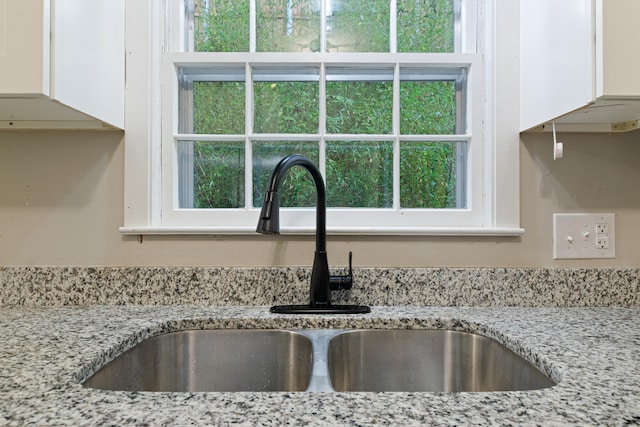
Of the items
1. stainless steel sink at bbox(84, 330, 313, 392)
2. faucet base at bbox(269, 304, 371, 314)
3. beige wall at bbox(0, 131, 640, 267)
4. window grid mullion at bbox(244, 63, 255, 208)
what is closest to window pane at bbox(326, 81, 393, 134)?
window grid mullion at bbox(244, 63, 255, 208)

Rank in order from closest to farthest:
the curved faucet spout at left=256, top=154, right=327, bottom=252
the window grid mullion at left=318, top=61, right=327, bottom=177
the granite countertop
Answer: the granite countertop < the curved faucet spout at left=256, top=154, right=327, bottom=252 < the window grid mullion at left=318, top=61, right=327, bottom=177

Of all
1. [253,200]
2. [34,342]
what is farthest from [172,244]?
[34,342]

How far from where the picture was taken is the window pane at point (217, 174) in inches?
49.9

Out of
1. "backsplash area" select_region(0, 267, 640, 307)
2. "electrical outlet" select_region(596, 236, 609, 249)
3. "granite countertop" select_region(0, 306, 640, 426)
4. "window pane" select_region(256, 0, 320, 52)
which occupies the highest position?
"window pane" select_region(256, 0, 320, 52)

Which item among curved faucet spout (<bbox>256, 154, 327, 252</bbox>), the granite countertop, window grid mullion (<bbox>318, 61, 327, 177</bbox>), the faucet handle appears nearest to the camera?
the granite countertop

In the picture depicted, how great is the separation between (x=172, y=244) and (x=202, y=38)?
662 millimetres

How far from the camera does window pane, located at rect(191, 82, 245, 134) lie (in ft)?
4.18

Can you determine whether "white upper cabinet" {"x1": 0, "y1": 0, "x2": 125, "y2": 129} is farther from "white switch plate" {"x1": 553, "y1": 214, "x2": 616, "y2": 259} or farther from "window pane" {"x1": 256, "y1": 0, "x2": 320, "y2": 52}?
"white switch plate" {"x1": 553, "y1": 214, "x2": 616, "y2": 259}

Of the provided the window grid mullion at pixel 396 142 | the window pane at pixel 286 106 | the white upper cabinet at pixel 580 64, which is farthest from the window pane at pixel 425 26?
the window pane at pixel 286 106

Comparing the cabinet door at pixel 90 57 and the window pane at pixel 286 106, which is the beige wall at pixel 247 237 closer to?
the cabinet door at pixel 90 57

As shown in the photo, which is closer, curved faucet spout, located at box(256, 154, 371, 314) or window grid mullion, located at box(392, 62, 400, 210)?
curved faucet spout, located at box(256, 154, 371, 314)

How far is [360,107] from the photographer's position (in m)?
1.27

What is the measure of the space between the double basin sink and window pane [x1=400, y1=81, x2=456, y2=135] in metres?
0.62

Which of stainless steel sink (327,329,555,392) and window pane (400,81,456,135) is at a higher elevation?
window pane (400,81,456,135)
